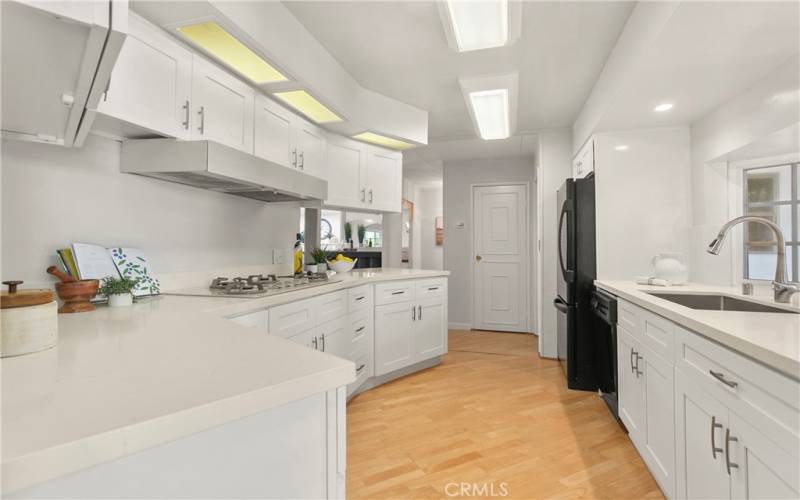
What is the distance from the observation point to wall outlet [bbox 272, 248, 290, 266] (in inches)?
116

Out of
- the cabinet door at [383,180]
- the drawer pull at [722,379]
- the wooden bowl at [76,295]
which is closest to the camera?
the drawer pull at [722,379]

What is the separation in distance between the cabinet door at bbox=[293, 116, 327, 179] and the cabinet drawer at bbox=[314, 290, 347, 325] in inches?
38.8

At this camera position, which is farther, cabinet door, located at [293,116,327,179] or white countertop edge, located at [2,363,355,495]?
cabinet door, located at [293,116,327,179]

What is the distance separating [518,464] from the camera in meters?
1.96

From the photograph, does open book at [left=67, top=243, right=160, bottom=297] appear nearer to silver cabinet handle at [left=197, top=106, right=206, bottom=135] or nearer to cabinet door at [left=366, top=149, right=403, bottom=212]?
silver cabinet handle at [left=197, top=106, right=206, bottom=135]

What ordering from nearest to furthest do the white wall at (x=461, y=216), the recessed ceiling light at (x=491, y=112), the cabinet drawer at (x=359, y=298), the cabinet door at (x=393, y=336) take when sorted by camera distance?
the cabinet drawer at (x=359, y=298) < the recessed ceiling light at (x=491, y=112) < the cabinet door at (x=393, y=336) < the white wall at (x=461, y=216)

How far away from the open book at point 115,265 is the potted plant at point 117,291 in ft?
0.33

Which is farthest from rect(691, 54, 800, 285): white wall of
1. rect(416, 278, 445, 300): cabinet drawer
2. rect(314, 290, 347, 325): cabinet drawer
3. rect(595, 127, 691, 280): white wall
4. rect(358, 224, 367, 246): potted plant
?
rect(358, 224, 367, 246): potted plant

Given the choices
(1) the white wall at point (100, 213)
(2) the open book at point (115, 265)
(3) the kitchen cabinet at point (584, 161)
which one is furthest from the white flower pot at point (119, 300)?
→ (3) the kitchen cabinet at point (584, 161)

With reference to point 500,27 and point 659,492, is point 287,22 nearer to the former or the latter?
point 500,27

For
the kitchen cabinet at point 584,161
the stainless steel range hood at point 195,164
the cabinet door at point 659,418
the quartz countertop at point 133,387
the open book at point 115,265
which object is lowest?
the cabinet door at point 659,418

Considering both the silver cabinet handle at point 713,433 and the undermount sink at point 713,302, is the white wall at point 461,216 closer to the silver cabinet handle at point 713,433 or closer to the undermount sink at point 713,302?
the undermount sink at point 713,302

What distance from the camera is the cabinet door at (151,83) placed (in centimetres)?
150

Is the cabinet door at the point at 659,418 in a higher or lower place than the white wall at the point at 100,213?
lower
